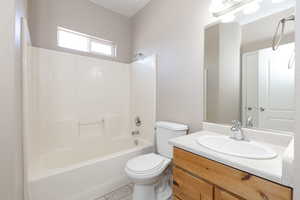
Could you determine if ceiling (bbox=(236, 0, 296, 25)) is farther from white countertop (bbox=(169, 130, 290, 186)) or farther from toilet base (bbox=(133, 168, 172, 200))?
toilet base (bbox=(133, 168, 172, 200))

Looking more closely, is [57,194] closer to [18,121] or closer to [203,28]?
[18,121]

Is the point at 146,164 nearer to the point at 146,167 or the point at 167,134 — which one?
the point at 146,167

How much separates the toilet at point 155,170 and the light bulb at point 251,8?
1.27 metres

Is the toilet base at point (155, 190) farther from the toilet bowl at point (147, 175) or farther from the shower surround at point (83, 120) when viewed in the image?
the shower surround at point (83, 120)

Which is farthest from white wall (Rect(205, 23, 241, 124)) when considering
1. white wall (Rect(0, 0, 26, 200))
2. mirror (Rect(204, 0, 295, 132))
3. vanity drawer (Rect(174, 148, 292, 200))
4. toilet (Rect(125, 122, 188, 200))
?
white wall (Rect(0, 0, 26, 200))

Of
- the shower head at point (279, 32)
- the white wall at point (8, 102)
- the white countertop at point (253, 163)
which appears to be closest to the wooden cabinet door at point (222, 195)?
the white countertop at point (253, 163)

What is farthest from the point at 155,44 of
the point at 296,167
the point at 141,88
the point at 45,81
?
the point at 296,167

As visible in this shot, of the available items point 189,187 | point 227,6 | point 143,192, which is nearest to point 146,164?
point 143,192

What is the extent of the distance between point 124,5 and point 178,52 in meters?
1.38

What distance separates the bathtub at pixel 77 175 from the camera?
1.30 m

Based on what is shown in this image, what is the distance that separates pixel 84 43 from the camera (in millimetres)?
2293

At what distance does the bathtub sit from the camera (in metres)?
1.30

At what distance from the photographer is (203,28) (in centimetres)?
152

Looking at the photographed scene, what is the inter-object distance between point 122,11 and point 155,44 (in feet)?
3.29
